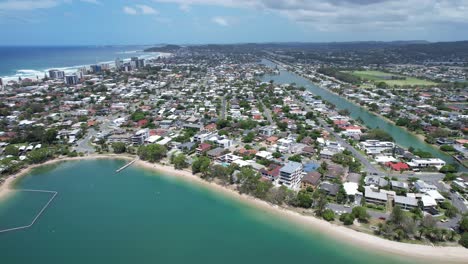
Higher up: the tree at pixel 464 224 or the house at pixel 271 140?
the house at pixel 271 140

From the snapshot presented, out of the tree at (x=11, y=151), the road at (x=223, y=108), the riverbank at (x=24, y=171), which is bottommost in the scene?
the riverbank at (x=24, y=171)

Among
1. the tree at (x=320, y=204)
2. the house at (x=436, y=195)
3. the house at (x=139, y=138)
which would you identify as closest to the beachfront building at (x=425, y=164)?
the house at (x=436, y=195)

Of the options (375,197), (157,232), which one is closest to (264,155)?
(375,197)

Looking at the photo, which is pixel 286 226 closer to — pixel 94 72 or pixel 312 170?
pixel 312 170

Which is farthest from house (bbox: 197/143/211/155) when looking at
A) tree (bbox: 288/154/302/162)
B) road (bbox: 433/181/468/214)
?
road (bbox: 433/181/468/214)

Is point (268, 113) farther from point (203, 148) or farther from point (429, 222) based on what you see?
point (429, 222)

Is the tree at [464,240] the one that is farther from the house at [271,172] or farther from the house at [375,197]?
the house at [271,172]
